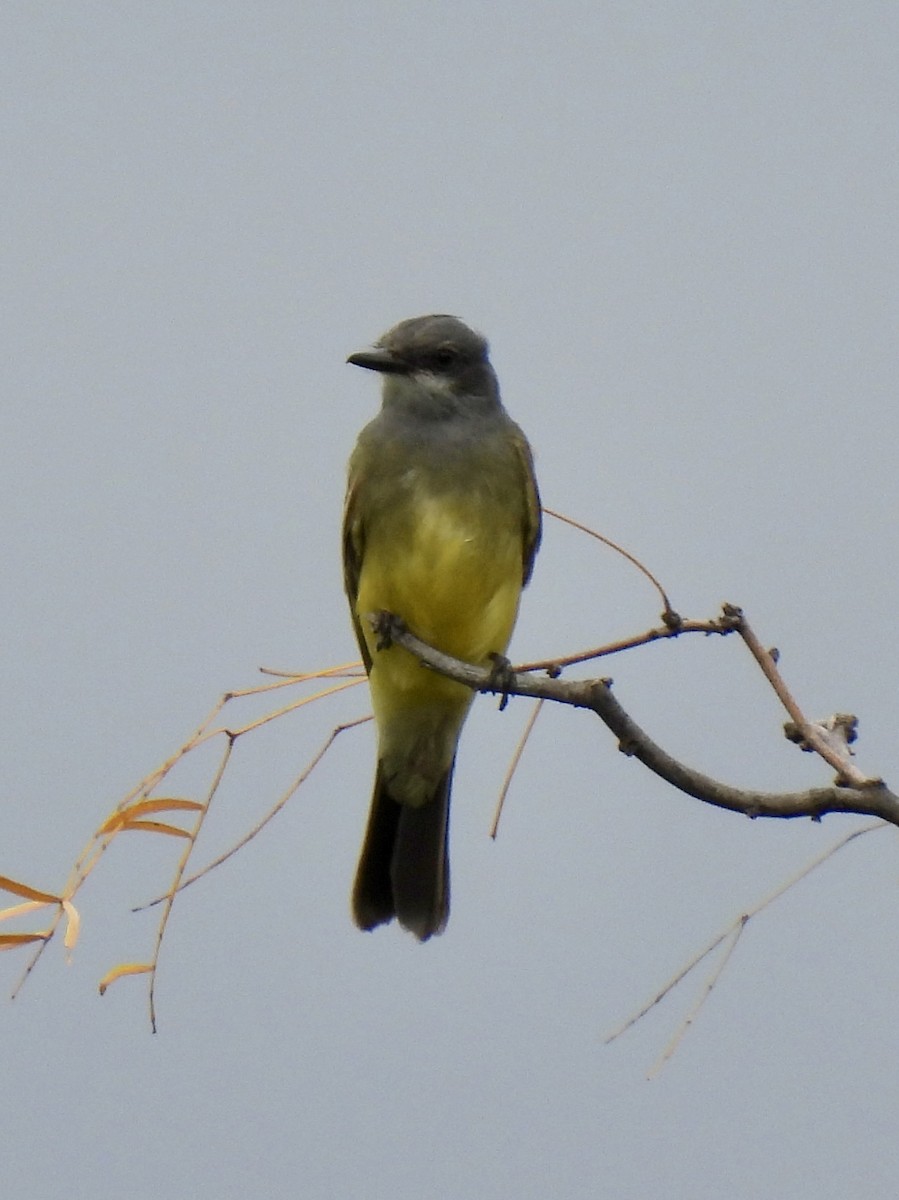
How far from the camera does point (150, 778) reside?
323cm

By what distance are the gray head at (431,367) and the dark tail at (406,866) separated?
113 cm

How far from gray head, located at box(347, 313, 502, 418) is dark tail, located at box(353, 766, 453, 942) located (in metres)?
1.13

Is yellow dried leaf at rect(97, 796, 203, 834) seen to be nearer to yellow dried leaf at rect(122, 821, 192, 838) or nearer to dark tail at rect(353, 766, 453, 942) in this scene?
yellow dried leaf at rect(122, 821, 192, 838)

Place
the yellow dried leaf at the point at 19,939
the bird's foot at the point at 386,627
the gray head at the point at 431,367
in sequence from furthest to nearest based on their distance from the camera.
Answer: the gray head at the point at 431,367
the bird's foot at the point at 386,627
the yellow dried leaf at the point at 19,939

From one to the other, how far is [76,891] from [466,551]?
1.98 metres

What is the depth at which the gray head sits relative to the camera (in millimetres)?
5043

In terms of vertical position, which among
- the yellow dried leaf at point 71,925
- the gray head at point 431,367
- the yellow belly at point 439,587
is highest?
the gray head at point 431,367

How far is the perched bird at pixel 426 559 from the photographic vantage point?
4.74 metres

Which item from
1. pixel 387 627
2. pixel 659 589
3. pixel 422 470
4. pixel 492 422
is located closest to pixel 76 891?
pixel 659 589

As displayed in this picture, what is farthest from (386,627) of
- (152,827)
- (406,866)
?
Answer: (152,827)

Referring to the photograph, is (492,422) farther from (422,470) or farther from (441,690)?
(441,690)

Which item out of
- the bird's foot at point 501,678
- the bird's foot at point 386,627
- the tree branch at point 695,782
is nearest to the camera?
the tree branch at point 695,782

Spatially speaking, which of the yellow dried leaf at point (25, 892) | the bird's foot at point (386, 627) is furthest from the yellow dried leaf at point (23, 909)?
the bird's foot at point (386, 627)

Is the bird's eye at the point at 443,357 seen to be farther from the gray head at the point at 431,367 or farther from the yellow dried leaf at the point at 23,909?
the yellow dried leaf at the point at 23,909
